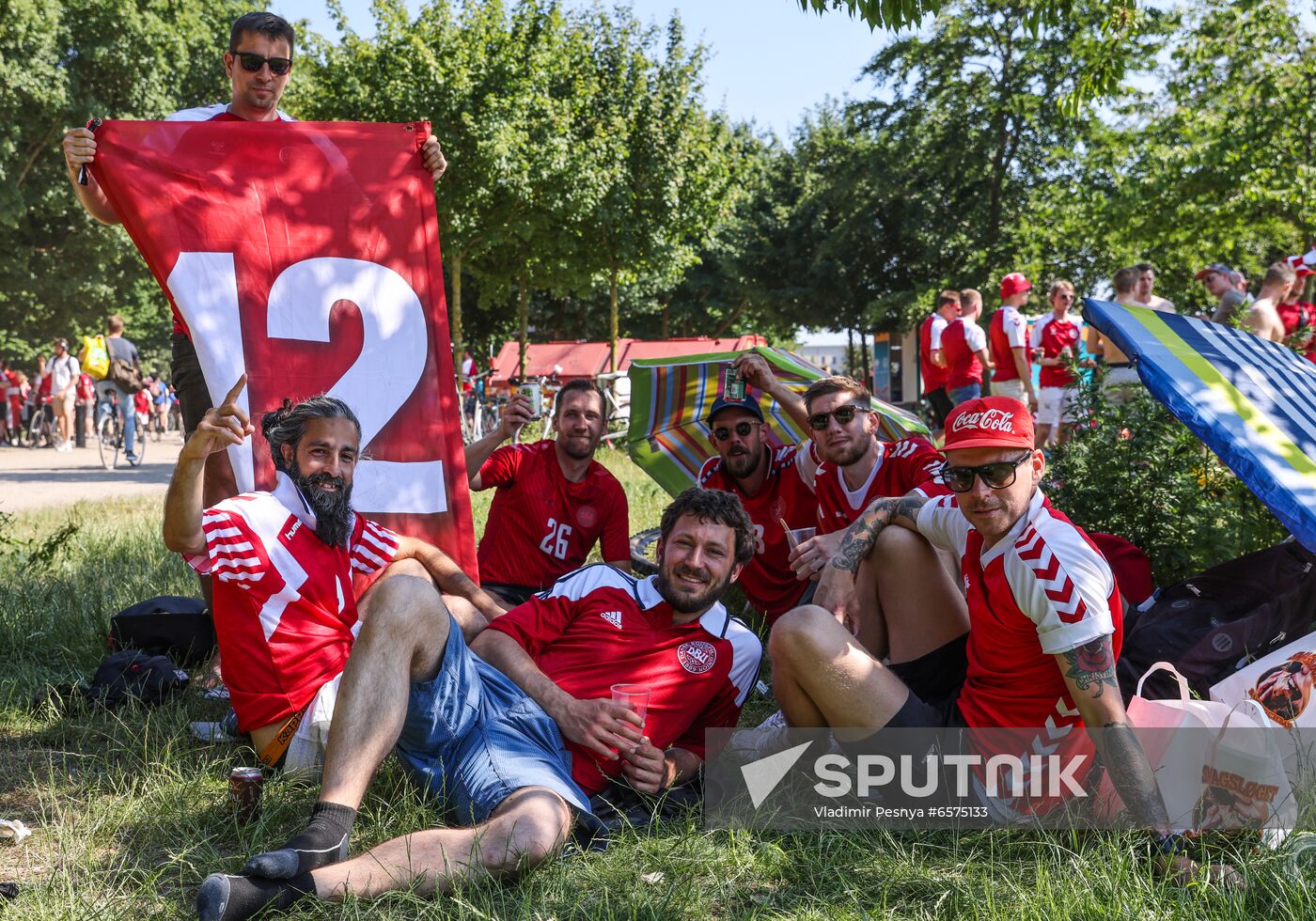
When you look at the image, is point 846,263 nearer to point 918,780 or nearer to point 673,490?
point 673,490

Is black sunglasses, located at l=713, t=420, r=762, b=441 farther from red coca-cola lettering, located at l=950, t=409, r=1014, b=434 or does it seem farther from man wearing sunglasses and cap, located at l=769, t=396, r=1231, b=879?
red coca-cola lettering, located at l=950, t=409, r=1014, b=434

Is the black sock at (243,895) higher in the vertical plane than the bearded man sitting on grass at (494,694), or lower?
lower

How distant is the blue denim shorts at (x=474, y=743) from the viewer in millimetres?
3314

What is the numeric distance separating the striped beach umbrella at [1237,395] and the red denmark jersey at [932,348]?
25.2ft

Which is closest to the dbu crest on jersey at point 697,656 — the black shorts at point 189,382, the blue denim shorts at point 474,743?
the blue denim shorts at point 474,743

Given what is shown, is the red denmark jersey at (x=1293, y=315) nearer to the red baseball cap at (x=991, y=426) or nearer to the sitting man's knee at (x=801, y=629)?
the red baseball cap at (x=991, y=426)

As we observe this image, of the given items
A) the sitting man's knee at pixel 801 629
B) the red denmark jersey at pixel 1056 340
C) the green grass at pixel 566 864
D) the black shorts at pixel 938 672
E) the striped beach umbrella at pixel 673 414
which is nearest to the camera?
the green grass at pixel 566 864

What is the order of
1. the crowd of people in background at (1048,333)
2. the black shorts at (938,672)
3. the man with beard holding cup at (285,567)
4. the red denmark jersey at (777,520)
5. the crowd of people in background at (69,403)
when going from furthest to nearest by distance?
the crowd of people in background at (69,403)
the crowd of people in background at (1048,333)
the red denmark jersey at (777,520)
the black shorts at (938,672)
the man with beard holding cup at (285,567)

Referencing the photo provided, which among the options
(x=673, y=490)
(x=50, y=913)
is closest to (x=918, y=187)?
(x=673, y=490)

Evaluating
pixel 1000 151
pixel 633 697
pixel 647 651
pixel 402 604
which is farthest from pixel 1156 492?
pixel 1000 151

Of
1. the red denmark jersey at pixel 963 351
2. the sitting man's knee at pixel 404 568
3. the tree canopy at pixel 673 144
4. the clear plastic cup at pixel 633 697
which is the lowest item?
the clear plastic cup at pixel 633 697

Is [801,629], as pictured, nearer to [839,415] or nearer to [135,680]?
[839,415]

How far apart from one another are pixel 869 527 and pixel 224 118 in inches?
142

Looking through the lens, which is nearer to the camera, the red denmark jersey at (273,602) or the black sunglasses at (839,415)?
the red denmark jersey at (273,602)
